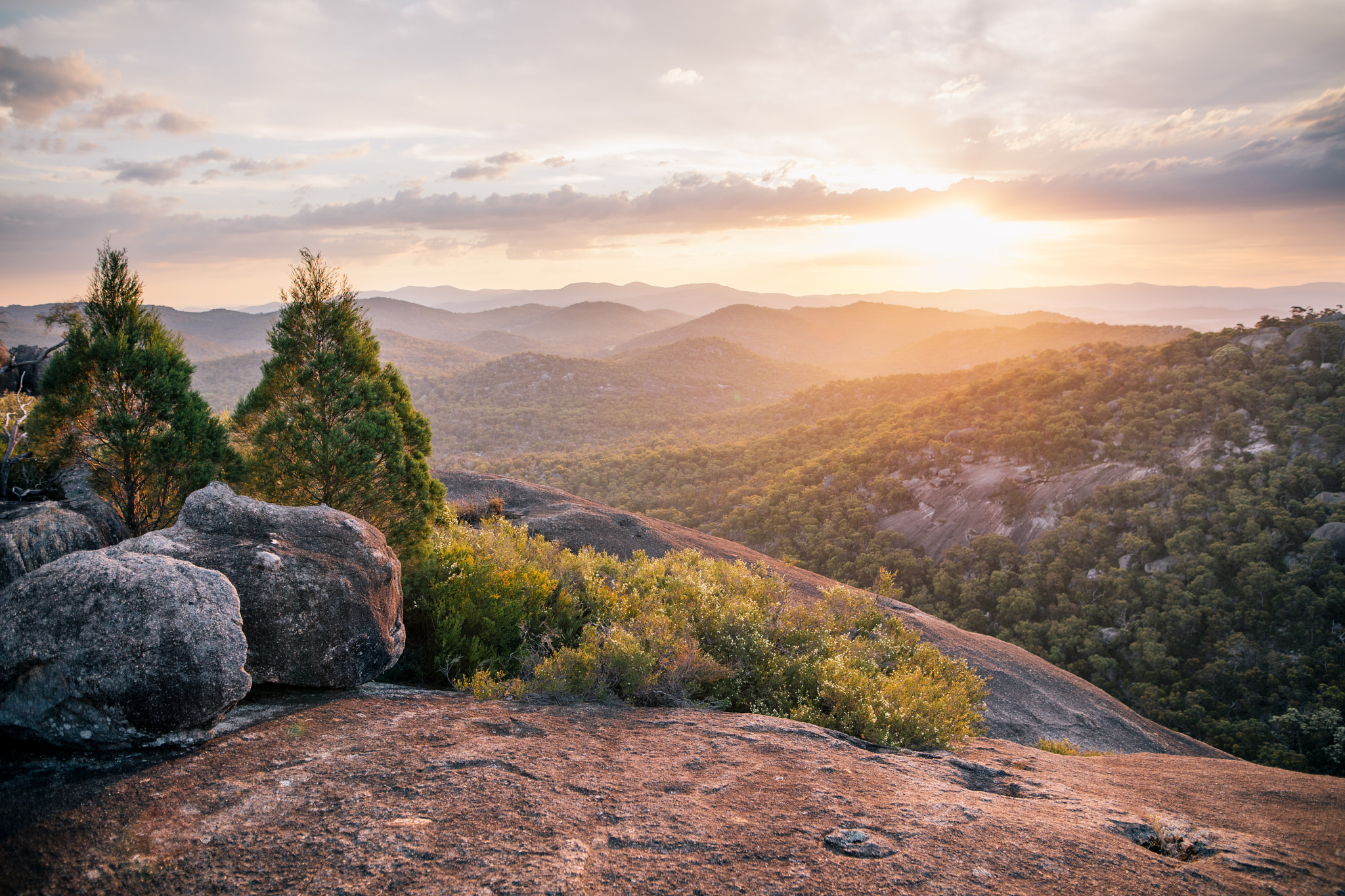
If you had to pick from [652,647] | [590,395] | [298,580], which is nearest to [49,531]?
[298,580]

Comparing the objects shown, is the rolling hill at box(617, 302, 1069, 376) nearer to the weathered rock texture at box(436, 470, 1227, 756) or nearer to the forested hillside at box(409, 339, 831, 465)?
the forested hillside at box(409, 339, 831, 465)

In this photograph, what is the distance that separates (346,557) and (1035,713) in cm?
1259

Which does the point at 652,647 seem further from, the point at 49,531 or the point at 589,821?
the point at 49,531

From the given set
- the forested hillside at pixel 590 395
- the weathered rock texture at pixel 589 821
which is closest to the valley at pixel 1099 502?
the forested hillside at pixel 590 395

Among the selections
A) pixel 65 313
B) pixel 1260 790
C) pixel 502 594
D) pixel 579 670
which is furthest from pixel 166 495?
pixel 1260 790

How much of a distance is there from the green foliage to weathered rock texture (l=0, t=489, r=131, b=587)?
316cm

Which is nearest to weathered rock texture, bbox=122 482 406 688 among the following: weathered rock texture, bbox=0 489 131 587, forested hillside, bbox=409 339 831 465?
weathered rock texture, bbox=0 489 131 587

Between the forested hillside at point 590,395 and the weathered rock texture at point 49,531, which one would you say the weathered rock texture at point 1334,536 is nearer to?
the weathered rock texture at point 49,531

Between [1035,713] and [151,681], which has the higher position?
[151,681]

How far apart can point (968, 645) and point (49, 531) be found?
15757mm

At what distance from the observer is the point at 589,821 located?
13.1 ft

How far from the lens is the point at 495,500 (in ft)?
53.4

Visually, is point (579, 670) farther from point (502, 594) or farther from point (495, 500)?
point (495, 500)

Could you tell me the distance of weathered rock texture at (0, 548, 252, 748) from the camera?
388 centimetres
